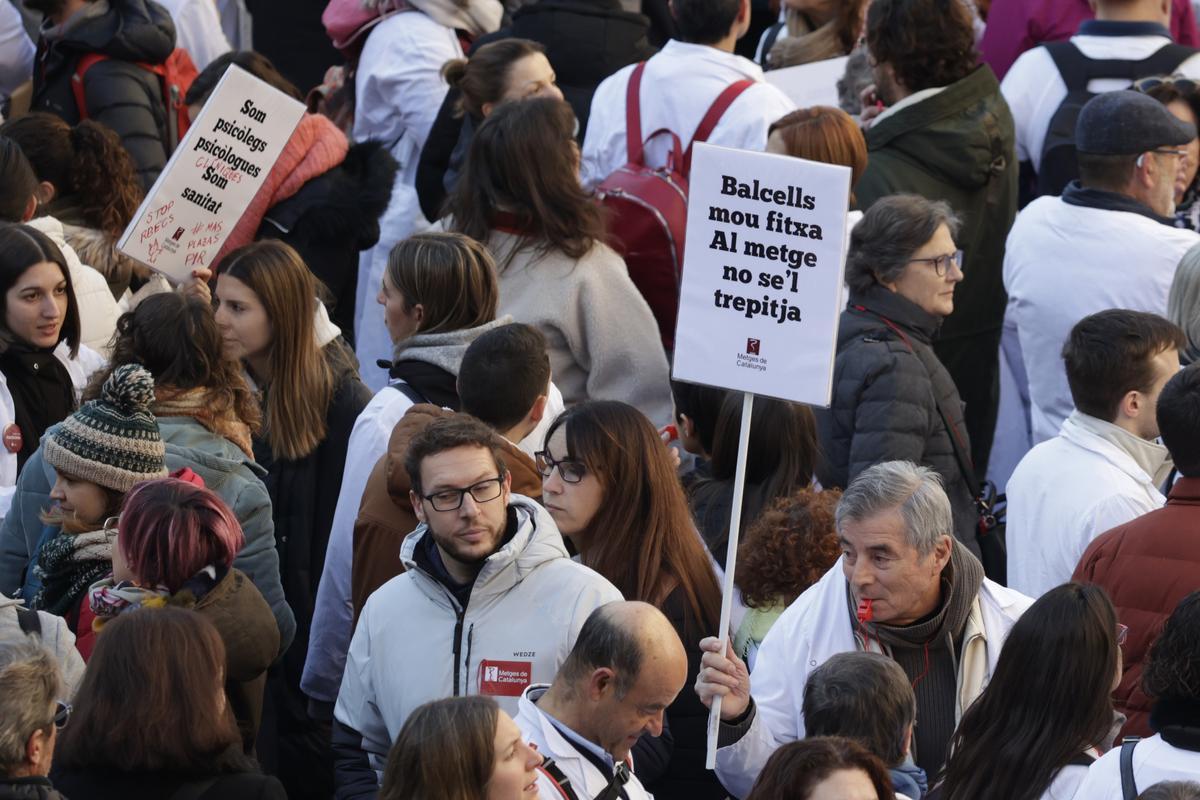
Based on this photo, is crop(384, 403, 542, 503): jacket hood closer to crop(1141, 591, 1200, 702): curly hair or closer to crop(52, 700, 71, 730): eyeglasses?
crop(52, 700, 71, 730): eyeglasses

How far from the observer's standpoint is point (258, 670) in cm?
525

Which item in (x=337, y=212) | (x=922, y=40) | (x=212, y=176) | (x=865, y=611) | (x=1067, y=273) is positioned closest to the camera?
(x=865, y=611)

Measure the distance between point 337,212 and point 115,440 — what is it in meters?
2.67

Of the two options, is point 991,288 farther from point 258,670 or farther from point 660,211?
point 258,670

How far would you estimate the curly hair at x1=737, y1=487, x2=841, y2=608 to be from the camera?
560 cm

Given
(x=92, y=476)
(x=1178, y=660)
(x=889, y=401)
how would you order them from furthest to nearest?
(x=889, y=401)
(x=92, y=476)
(x=1178, y=660)

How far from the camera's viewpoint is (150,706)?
4.38 meters

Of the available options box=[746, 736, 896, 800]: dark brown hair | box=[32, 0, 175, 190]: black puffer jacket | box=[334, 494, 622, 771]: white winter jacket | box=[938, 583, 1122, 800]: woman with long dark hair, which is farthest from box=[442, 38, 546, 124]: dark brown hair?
box=[746, 736, 896, 800]: dark brown hair

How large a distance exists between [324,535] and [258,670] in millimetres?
1521

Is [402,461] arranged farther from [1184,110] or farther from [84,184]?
[1184,110]

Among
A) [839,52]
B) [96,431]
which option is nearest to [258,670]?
[96,431]

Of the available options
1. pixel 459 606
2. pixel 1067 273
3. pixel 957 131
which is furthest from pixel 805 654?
pixel 957 131

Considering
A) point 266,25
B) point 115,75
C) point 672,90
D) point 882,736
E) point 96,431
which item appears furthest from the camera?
Result: point 266,25

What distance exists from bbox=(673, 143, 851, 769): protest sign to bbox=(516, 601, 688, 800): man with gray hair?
595 mm
